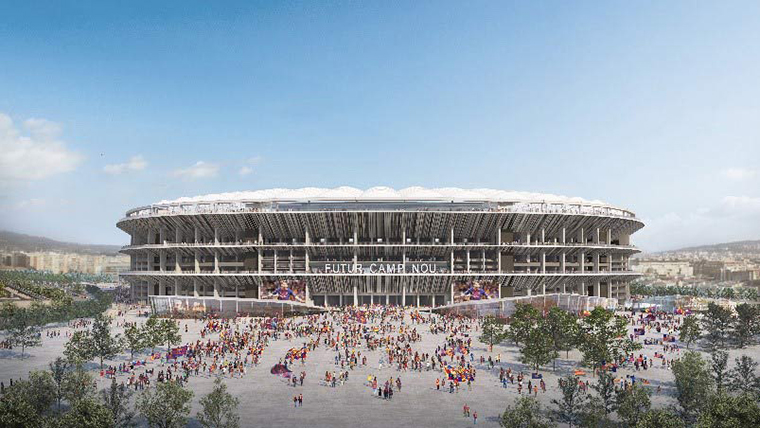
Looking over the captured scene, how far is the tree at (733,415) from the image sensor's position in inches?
→ 717

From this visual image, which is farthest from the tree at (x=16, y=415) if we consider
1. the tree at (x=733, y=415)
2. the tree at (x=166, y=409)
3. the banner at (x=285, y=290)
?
the banner at (x=285, y=290)

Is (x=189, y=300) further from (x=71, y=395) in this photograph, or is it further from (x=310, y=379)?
(x=71, y=395)

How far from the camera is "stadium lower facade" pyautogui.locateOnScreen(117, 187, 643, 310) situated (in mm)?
75688

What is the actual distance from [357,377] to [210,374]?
8.91 metres

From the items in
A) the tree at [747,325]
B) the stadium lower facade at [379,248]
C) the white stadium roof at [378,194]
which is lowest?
the tree at [747,325]

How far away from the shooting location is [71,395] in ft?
83.3

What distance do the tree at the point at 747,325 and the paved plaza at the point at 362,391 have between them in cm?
345

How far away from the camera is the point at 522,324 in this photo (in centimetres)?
4441

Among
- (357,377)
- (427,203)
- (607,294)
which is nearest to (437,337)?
(357,377)

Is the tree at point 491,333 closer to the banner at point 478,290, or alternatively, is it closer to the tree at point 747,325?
the tree at point 747,325

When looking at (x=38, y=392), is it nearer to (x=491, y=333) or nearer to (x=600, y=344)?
(x=600, y=344)

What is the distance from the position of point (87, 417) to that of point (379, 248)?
5945 centimetres

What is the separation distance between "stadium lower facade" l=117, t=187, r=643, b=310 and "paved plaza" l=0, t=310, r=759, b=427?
103 ft

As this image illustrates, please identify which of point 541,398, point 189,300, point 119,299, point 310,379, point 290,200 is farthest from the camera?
point 119,299
